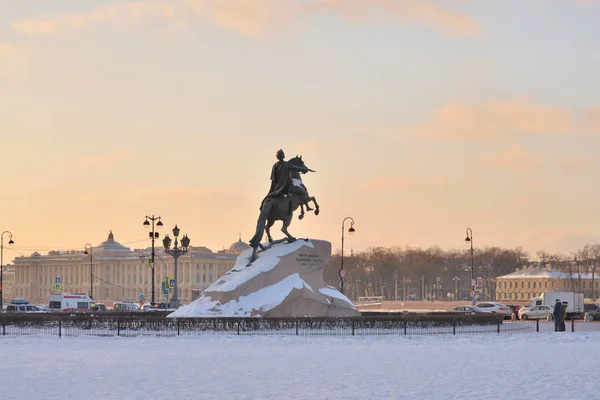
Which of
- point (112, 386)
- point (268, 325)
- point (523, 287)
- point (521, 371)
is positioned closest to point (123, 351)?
point (268, 325)

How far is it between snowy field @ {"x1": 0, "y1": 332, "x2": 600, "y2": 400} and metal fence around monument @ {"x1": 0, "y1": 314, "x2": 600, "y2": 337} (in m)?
1.22

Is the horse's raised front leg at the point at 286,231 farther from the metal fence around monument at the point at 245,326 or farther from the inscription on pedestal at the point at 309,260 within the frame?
the metal fence around monument at the point at 245,326

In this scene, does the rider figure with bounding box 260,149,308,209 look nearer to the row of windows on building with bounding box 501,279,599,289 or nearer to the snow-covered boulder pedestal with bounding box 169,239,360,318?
the snow-covered boulder pedestal with bounding box 169,239,360,318

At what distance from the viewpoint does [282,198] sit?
38.0 metres

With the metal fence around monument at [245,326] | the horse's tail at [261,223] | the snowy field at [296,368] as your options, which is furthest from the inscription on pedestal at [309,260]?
the snowy field at [296,368]

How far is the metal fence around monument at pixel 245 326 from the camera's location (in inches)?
1339

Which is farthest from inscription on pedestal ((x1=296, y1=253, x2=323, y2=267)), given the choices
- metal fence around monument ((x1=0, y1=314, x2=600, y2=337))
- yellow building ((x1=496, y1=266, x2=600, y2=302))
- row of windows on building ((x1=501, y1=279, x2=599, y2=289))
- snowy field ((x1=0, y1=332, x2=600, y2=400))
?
row of windows on building ((x1=501, y1=279, x2=599, y2=289))

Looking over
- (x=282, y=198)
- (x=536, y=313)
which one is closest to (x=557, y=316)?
(x=282, y=198)

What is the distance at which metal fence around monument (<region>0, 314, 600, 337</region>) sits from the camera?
1339 inches

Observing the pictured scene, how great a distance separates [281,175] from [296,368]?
52.2 ft

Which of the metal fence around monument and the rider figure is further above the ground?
the rider figure

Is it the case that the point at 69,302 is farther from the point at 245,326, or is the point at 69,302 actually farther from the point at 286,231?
the point at 245,326

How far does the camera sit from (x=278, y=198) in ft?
125

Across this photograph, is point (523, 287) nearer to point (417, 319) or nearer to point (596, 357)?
point (417, 319)
